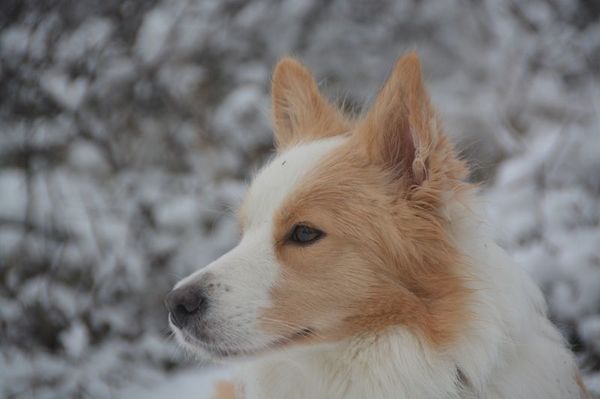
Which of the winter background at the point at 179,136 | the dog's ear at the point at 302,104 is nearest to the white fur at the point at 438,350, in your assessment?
the dog's ear at the point at 302,104

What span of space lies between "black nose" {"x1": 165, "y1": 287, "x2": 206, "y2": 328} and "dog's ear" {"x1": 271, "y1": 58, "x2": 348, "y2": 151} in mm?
1057

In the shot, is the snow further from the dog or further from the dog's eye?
the dog's eye

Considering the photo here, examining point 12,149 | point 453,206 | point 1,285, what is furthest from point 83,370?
point 453,206

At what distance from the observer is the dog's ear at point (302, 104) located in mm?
2881

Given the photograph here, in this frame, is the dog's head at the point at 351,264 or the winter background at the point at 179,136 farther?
the winter background at the point at 179,136

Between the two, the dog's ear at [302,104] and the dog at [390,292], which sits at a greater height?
the dog's ear at [302,104]

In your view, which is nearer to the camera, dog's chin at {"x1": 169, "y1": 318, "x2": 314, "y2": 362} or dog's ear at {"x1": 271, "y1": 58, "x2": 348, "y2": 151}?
dog's chin at {"x1": 169, "y1": 318, "x2": 314, "y2": 362}

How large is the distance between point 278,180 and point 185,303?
0.63 meters

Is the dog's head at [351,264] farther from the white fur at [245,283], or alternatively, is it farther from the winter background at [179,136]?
the winter background at [179,136]

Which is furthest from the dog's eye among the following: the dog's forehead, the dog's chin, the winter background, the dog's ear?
the winter background

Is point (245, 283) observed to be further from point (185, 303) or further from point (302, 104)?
point (302, 104)

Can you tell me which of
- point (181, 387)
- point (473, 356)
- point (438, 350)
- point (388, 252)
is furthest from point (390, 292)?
point (181, 387)

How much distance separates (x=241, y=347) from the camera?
2.11 m

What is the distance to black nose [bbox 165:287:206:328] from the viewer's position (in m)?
2.08
